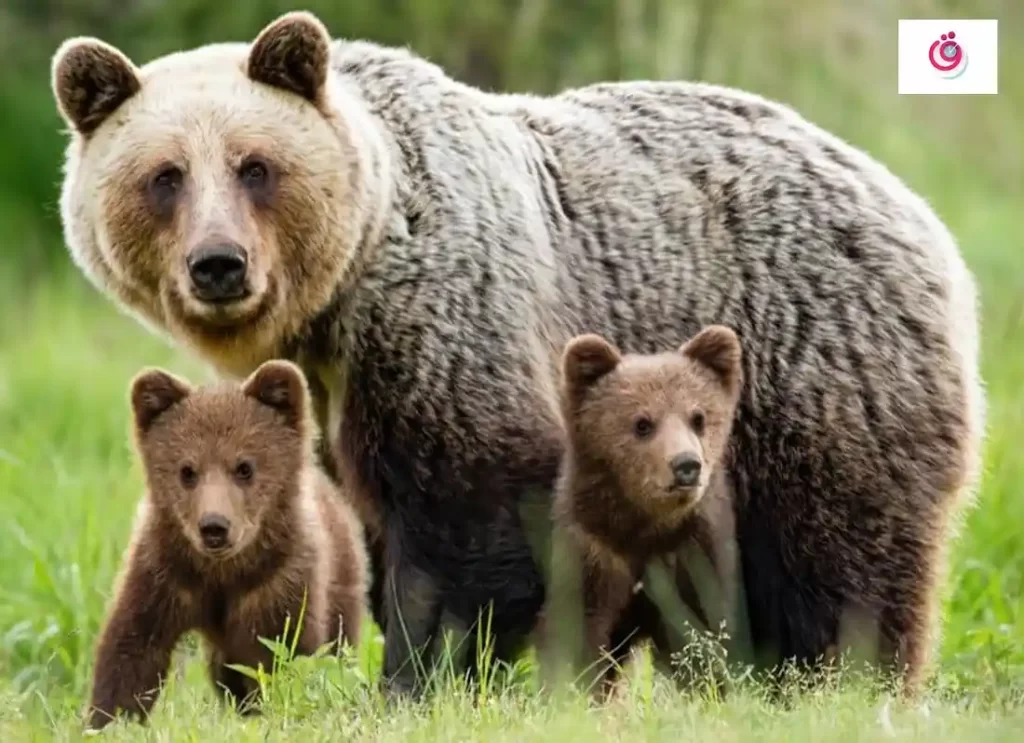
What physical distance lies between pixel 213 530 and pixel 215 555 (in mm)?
128

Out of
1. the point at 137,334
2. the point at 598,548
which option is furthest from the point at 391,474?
the point at 137,334

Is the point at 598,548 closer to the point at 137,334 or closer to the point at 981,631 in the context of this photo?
the point at 981,631

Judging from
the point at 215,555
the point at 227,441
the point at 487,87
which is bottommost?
the point at 215,555

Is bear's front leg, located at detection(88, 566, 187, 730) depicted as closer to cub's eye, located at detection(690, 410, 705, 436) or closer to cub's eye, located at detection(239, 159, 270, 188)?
cub's eye, located at detection(239, 159, 270, 188)

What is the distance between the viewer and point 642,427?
21.2 feet

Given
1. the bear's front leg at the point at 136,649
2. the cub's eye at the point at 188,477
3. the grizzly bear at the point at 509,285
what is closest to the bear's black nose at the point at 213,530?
the cub's eye at the point at 188,477

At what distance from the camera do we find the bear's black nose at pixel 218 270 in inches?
246

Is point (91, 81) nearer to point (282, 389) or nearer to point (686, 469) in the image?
point (282, 389)

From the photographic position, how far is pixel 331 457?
702cm

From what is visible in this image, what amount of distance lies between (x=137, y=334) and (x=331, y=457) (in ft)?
24.2

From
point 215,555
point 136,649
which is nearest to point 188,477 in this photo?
point 215,555

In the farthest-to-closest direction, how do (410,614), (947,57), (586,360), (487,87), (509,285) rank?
(487,87), (947,57), (509,285), (410,614), (586,360)

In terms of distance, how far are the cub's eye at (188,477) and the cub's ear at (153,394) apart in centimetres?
22

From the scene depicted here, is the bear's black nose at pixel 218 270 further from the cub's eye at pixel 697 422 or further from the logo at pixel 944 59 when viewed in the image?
the logo at pixel 944 59
